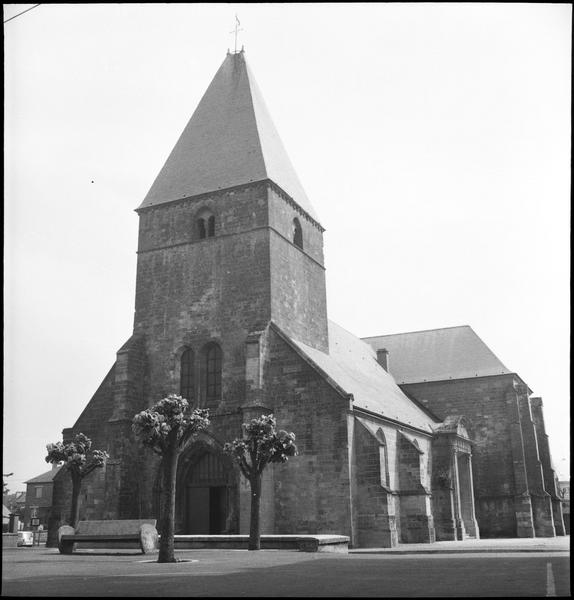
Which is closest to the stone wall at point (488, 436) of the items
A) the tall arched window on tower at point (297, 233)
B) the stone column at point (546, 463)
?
the stone column at point (546, 463)

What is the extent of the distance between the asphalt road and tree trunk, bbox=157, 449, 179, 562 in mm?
489

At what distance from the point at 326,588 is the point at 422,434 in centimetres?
2831

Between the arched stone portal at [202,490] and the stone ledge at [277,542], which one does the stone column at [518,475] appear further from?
the arched stone portal at [202,490]

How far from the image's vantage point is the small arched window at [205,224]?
3559 centimetres

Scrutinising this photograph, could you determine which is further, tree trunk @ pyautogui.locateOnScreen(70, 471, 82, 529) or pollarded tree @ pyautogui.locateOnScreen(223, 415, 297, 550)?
tree trunk @ pyautogui.locateOnScreen(70, 471, 82, 529)

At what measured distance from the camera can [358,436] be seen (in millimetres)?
29781

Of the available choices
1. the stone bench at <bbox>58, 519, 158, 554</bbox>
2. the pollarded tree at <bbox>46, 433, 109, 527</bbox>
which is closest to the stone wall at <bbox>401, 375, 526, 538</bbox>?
the pollarded tree at <bbox>46, 433, 109, 527</bbox>

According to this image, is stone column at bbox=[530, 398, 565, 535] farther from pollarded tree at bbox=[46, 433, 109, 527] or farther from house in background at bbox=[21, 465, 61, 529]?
house in background at bbox=[21, 465, 61, 529]

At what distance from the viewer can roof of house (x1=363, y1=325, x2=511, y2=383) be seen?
49.2 m

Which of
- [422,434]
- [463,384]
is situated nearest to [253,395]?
[422,434]

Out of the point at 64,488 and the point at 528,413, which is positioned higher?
the point at 528,413

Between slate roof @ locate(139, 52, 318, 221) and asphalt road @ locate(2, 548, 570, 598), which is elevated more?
slate roof @ locate(139, 52, 318, 221)

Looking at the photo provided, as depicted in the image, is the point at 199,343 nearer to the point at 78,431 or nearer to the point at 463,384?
the point at 78,431

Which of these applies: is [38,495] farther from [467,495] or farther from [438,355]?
[467,495]
